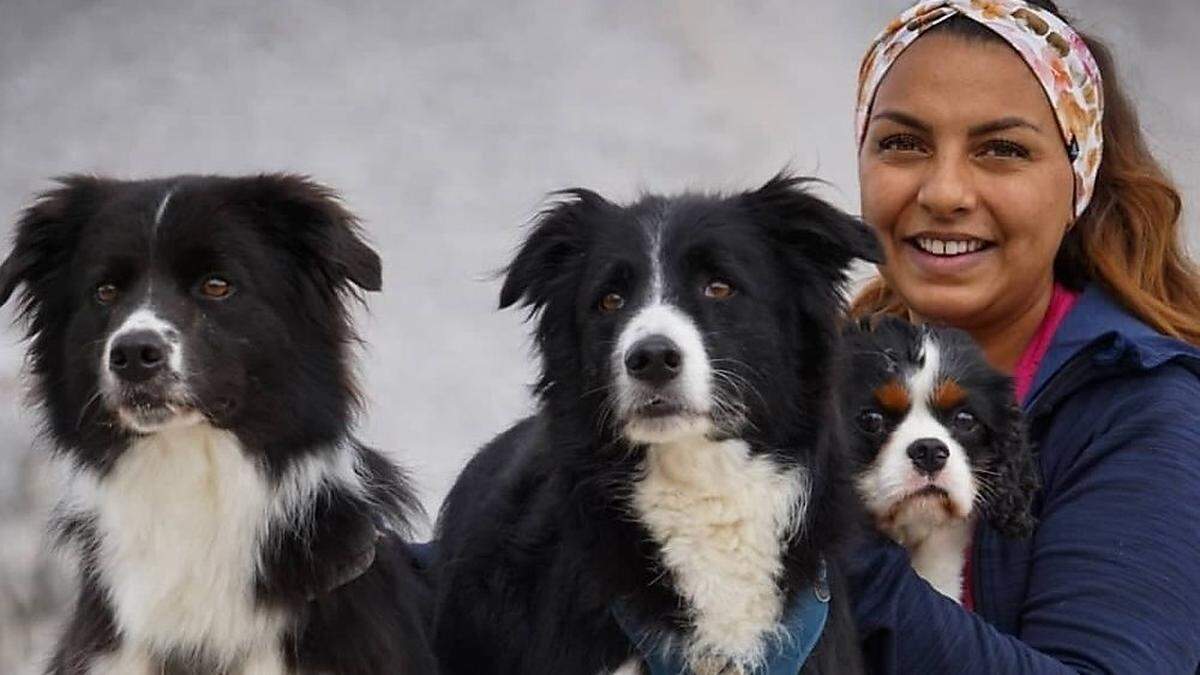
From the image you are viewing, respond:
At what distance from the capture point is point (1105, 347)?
2.95 meters

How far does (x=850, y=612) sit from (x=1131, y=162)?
127 centimetres

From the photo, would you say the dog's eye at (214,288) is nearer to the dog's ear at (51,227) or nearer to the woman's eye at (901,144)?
the dog's ear at (51,227)

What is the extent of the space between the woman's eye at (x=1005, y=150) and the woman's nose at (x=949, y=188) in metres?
0.05

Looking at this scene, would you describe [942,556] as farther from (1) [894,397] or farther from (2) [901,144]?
(2) [901,144]

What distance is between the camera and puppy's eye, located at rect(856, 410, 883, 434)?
2.75 meters

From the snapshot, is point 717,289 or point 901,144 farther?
point 901,144

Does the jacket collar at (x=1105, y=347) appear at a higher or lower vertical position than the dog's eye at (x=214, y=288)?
lower

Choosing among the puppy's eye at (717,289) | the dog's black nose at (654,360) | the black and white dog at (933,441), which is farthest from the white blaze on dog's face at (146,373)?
the black and white dog at (933,441)

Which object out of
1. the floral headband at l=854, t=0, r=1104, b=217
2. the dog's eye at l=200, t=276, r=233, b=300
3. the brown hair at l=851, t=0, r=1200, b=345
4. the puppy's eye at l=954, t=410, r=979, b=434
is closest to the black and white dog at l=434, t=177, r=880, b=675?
the puppy's eye at l=954, t=410, r=979, b=434

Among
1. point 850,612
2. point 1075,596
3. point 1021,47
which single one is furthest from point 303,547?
point 1021,47

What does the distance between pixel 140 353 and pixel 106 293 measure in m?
0.21

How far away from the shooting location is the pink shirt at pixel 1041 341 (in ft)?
10.1

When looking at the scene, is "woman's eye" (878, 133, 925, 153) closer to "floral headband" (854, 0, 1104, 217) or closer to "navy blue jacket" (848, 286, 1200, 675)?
"floral headband" (854, 0, 1104, 217)

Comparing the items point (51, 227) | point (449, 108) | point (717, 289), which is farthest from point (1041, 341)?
point (449, 108)
